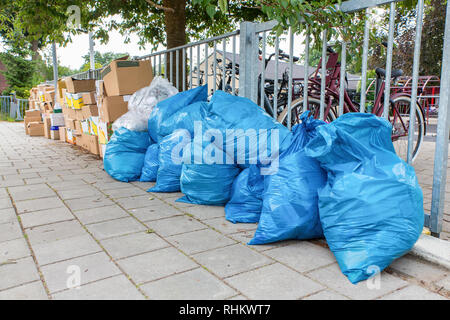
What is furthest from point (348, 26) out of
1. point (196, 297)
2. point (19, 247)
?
point (19, 247)

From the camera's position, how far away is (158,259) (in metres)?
2.06

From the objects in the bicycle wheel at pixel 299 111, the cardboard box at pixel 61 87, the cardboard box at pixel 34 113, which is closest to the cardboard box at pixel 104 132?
the bicycle wheel at pixel 299 111

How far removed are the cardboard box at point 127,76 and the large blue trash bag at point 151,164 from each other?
125 centimetres

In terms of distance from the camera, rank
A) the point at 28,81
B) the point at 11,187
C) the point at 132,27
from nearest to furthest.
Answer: the point at 11,187
the point at 132,27
the point at 28,81

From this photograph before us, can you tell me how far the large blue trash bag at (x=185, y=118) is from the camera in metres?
3.41

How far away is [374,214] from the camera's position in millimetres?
1862

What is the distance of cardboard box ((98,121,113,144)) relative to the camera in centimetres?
489

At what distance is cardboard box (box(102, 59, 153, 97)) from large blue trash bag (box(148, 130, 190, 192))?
1595mm

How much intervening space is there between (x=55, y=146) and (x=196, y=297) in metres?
6.41

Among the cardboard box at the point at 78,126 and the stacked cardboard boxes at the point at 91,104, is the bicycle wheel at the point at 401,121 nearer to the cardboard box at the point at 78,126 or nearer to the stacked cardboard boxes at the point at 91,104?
the stacked cardboard boxes at the point at 91,104

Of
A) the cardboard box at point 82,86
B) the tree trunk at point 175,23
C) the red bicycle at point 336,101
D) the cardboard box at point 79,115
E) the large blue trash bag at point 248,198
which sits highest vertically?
the tree trunk at point 175,23

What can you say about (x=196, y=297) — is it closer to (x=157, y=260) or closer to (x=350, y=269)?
(x=157, y=260)

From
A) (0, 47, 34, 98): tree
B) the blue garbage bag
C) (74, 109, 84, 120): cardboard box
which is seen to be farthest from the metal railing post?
(0, 47, 34, 98): tree

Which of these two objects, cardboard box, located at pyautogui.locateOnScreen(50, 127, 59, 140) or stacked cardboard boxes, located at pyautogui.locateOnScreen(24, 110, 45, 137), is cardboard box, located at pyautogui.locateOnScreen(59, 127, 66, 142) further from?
stacked cardboard boxes, located at pyautogui.locateOnScreen(24, 110, 45, 137)
